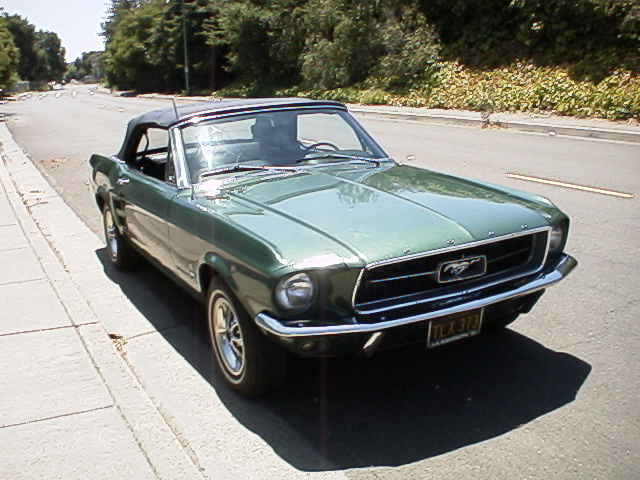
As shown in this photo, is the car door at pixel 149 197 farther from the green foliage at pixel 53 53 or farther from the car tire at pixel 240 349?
the green foliage at pixel 53 53

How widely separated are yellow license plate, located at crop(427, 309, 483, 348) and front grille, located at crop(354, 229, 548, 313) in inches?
4.5

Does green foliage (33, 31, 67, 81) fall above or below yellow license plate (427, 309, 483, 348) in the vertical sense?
above

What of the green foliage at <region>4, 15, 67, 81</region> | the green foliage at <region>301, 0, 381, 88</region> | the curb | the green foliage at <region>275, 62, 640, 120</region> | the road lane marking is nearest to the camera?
the road lane marking

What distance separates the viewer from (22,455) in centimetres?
328

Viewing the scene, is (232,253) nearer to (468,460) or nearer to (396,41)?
(468,460)

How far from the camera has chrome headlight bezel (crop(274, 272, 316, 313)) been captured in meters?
3.15

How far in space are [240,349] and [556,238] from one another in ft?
6.11

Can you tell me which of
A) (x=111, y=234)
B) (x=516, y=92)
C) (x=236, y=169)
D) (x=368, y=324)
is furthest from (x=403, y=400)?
(x=516, y=92)

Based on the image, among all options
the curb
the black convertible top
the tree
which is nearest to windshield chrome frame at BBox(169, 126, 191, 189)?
the black convertible top

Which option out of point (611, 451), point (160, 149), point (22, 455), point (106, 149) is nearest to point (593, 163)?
point (160, 149)

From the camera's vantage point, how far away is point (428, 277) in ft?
11.0

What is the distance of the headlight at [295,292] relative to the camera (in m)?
3.15

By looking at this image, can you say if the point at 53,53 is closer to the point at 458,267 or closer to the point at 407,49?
the point at 407,49

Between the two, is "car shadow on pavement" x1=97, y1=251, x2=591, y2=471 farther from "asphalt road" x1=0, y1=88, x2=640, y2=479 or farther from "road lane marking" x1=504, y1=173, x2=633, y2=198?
"road lane marking" x1=504, y1=173, x2=633, y2=198
